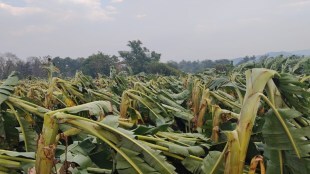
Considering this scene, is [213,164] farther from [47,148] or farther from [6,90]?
[6,90]

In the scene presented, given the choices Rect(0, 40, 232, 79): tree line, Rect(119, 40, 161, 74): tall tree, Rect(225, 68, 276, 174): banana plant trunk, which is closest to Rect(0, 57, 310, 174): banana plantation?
Rect(225, 68, 276, 174): banana plant trunk

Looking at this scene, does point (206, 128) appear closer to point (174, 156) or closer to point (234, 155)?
point (174, 156)

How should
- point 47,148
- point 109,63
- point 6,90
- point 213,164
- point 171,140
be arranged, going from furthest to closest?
1. point 109,63
2. point 6,90
3. point 171,140
4. point 213,164
5. point 47,148

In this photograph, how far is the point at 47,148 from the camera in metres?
1.00

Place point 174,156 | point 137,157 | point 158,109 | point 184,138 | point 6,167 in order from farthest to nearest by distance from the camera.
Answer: point 158,109 → point 184,138 → point 174,156 → point 6,167 → point 137,157

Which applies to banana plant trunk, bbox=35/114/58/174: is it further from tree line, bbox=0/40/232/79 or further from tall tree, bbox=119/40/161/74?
tall tree, bbox=119/40/161/74

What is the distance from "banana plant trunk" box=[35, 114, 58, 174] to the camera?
1005mm

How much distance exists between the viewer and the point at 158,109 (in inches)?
97.1

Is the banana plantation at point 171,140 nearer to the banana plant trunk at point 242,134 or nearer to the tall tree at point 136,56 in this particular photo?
the banana plant trunk at point 242,134

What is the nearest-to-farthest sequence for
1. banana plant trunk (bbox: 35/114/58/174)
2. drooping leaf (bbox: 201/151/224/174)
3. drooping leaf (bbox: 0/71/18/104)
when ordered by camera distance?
banana plant trunk (bbox: 35/114/58/174) → drooping leaf (bbox: 201/151/224/174) → drooping leaf (bbox: 0/71/18/104)

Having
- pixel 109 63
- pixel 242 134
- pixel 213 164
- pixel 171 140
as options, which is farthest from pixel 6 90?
pixel 109 63

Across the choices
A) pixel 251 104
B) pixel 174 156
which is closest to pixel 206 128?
pixel 174 156

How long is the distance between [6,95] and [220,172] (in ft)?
3.32

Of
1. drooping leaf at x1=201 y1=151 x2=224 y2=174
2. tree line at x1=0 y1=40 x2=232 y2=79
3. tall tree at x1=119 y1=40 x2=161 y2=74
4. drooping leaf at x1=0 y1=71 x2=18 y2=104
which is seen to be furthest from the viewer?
tall tree at x1=119 y1=40 x2=161 y2=74
